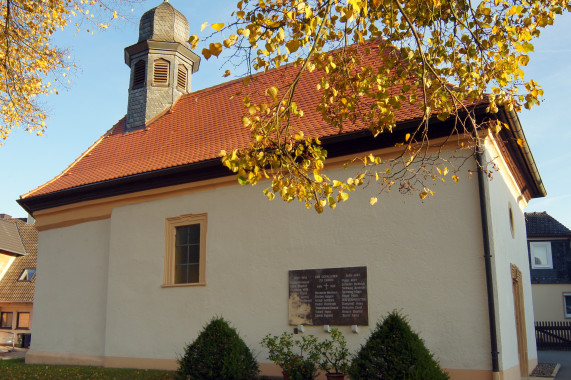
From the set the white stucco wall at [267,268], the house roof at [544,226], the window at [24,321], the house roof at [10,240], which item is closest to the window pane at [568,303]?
the house roof at [544,226]

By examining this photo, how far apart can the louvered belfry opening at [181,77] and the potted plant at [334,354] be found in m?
11.2

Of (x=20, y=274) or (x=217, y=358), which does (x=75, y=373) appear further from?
(x=20, y=274)

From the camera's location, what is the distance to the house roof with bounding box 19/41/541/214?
13220 millimetres

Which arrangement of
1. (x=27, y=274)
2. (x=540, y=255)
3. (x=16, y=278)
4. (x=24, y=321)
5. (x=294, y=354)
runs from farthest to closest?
(x=27, y=274)
(x=16, y=278)
(x=540, y=255)
(x=24, y=321)
(x=294, y=354)

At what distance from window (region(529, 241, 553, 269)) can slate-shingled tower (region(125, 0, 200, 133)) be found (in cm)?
2273

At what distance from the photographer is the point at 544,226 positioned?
33.8 metres

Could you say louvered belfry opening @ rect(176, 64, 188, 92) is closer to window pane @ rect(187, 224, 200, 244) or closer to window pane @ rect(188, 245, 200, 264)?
window pane @ rect(187, 224, 200, 244)

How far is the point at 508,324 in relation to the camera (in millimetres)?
11016

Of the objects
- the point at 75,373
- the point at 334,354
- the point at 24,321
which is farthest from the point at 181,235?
the point at 24,321

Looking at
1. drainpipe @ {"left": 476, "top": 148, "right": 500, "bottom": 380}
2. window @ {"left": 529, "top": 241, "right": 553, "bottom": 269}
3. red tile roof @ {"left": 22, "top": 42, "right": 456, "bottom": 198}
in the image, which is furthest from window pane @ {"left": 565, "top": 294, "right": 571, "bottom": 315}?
drainpipe @ {"left": 476, "top": 148, "right": 500, "bottom": 380}

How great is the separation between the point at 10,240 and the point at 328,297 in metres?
30.6

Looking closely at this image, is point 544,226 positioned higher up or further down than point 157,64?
further down

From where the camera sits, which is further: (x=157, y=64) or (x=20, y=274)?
(x=20, y=274)

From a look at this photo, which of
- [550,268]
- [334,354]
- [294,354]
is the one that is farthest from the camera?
[550,268]
